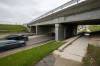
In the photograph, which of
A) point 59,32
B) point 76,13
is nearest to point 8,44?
point 59,32

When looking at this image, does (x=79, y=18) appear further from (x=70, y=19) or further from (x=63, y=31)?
(x=63, y=31)

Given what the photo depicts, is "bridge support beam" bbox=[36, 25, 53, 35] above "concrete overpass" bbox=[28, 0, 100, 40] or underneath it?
underneath

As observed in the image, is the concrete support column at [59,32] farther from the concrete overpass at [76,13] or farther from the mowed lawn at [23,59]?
the mowed lawn at [23,59]

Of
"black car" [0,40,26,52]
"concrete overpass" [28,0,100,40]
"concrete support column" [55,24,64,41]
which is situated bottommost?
"black car" [0,40,26,52]

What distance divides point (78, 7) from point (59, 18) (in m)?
6.72

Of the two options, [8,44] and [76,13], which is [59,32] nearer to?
[76,13]

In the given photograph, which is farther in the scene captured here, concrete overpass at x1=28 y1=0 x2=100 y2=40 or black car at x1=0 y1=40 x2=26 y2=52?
black car at x1=0 y1=40 x2=26 y2=52

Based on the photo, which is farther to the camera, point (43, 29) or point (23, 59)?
point (43, 29)

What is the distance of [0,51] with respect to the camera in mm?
13578

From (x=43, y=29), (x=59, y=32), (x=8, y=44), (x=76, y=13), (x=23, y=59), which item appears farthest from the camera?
(x=43, y=29)

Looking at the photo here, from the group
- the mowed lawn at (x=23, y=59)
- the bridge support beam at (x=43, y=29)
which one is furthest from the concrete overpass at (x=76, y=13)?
the bridge support beam at (x=43, y=29)

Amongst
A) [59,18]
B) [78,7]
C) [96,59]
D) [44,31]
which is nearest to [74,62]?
[96,59]

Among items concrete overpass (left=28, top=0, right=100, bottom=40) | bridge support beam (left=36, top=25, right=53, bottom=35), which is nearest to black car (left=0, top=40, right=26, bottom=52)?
concrete overpass (left=28, top=0, right=100, bottom=40)

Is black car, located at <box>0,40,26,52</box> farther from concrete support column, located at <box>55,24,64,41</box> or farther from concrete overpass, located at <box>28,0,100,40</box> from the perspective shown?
concrete overpass, located at <box>28,0,100,40</box>
